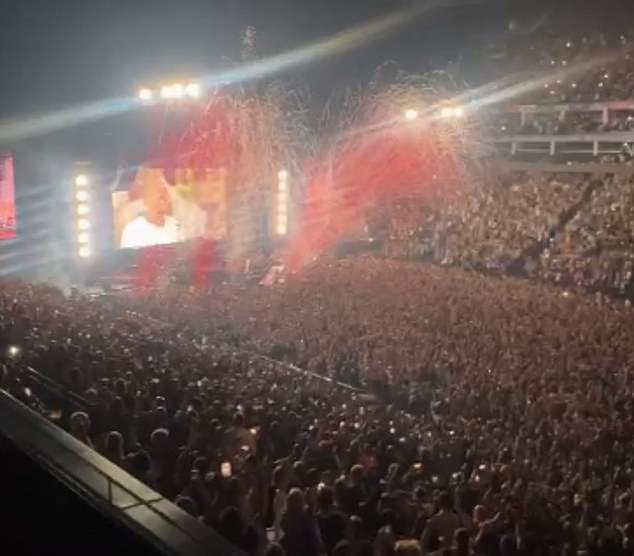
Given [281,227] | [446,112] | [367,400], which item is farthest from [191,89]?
[367,400]

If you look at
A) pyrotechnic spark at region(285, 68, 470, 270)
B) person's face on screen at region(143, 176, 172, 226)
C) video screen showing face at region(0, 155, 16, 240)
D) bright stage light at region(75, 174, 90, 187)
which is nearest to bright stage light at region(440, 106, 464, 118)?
→ pyrotechnic spark at region(285, 68, 470, 270)

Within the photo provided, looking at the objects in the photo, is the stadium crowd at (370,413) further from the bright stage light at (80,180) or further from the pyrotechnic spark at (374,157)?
the pyrotechnic spark at (374,157)

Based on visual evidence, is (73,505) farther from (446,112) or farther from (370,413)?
(446,112)

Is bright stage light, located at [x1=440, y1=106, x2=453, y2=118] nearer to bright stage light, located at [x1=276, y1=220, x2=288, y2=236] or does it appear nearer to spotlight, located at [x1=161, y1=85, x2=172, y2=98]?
bright stage light, located at [x1=276, y1=220, x2=288, y2=236]

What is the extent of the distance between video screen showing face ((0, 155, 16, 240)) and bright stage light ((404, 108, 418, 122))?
12.2 meters

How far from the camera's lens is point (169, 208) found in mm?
25844

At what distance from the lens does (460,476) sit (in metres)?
6.74

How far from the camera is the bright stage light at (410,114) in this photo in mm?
28616

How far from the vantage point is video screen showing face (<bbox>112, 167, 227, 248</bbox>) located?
2481cm

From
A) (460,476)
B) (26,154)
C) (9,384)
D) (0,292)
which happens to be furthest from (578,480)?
(26,154)

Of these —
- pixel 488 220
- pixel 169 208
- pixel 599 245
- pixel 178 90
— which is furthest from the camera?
pixel 169 208

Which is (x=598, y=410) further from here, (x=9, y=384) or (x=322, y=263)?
(x=322, y=263)

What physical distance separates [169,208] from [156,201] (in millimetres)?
411

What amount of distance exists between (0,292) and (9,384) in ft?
26.5
